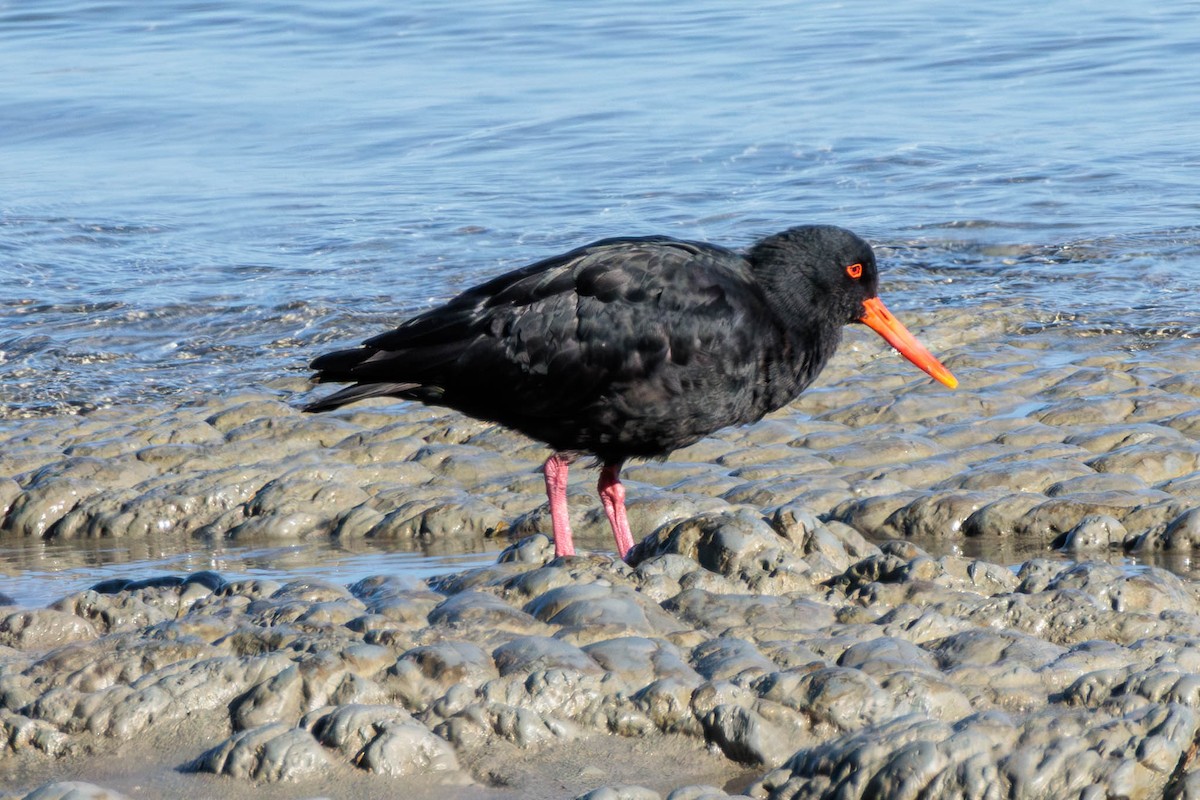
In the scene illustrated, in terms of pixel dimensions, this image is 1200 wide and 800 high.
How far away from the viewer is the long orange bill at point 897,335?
542 centimetres

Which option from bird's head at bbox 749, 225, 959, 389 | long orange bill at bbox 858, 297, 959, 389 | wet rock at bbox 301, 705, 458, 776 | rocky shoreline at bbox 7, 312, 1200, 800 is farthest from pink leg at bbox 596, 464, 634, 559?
wet rock at bbox 301, 705, 458, 776

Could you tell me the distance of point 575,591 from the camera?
13.6 feet

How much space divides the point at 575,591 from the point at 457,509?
1611 millimetres

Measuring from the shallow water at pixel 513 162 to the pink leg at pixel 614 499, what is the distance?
2.09 ft

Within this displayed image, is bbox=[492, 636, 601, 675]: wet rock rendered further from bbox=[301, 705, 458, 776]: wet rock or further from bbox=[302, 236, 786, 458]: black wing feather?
bbox=[302, 236, 786, 458]: black wing feather

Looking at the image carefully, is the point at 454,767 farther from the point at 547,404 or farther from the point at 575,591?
the point at 547,404

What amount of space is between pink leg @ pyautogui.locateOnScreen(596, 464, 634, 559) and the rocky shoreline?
34 cm

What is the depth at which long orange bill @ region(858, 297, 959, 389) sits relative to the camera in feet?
17.8

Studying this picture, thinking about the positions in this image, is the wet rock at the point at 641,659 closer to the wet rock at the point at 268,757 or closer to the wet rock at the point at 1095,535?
the wet rock at the point at 268,757

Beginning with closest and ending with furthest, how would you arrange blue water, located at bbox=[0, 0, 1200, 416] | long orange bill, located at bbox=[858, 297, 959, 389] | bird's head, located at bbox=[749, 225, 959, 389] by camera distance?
bird's head, located at bbox=[749, 225, 959, 389], long orange bill, located at bbox=[858, 297, 959, 389], blue water, located at bbox=[0, 0, 1200, 416]

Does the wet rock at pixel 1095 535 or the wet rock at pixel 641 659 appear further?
the wet rock at pixel 1095 535

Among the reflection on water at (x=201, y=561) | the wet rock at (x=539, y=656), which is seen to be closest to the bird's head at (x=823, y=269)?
the reflection on water at (x=201, y=561)

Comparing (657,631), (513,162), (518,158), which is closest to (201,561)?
(657,631)

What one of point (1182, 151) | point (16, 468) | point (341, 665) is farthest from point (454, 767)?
point (1182, 151)
